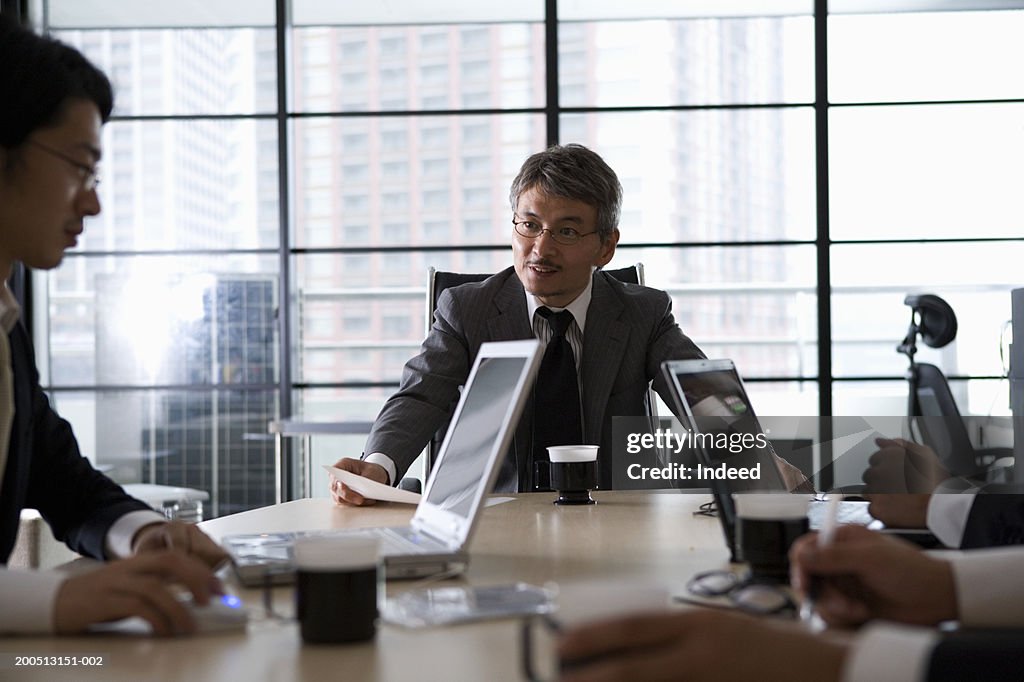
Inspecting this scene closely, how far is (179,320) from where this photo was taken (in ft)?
16.7

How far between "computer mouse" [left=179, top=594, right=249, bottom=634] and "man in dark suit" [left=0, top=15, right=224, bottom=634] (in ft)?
0.75

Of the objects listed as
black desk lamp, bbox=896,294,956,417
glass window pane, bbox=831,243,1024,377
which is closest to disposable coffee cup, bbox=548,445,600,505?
black desk lamp, bbox=896,294,956,417

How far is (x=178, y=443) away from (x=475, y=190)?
1.96 meters

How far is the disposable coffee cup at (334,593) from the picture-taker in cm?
93

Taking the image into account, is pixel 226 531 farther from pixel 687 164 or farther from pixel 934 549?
pixel 687 164

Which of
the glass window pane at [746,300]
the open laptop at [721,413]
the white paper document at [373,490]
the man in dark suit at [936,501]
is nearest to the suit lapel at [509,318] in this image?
the white paper document at [373,490]

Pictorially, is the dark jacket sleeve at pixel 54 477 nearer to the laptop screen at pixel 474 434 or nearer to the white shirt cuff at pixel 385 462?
the laptop screen at pixel 474 434

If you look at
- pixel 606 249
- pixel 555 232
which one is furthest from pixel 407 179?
pixel 555 232

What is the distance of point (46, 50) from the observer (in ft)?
4.30

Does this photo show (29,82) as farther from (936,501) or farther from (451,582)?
(936,501)

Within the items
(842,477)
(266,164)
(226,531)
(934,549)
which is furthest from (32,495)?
(266,164)

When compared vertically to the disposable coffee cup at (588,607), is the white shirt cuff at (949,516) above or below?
below

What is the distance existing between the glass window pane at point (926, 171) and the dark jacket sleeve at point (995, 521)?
3871 mm

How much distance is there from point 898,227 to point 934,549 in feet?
13.0
